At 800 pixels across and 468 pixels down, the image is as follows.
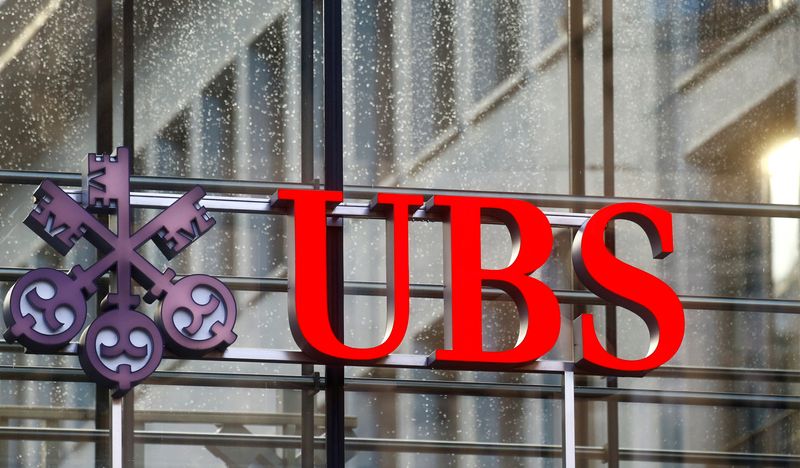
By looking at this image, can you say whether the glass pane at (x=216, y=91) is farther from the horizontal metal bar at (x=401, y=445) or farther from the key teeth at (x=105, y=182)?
the horizontal metal bar at (x=401, y=445)

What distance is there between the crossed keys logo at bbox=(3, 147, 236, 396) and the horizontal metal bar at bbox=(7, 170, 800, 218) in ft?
2.54

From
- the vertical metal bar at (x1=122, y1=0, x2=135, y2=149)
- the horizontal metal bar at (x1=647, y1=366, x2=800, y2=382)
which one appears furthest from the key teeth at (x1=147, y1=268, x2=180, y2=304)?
the horizontal metal bar at (x1=647, y1=366, x2=800, y2=382)

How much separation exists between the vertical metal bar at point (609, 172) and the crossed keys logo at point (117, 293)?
2939 mm

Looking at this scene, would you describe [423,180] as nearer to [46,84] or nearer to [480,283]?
[480,283]

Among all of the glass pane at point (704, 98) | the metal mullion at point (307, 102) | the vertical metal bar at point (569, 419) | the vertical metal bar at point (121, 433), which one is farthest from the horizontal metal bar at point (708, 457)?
the vertical metal bar at point (121, 433)

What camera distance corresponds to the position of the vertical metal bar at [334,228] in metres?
12.2

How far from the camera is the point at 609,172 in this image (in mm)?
13203

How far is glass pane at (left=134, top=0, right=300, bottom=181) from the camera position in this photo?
496 inches

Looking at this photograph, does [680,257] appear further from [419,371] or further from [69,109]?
[69,109]

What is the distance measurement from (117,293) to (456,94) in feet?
10.0

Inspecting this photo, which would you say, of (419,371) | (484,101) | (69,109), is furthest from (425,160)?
(69,109)

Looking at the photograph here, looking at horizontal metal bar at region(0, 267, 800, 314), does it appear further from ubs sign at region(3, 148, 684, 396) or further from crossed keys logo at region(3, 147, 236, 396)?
crossed keys logo at region(3, 147, 236, 396)

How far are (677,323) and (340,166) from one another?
8.50 ft

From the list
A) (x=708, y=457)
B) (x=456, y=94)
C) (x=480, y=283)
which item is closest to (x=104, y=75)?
(x=456, y=94)
